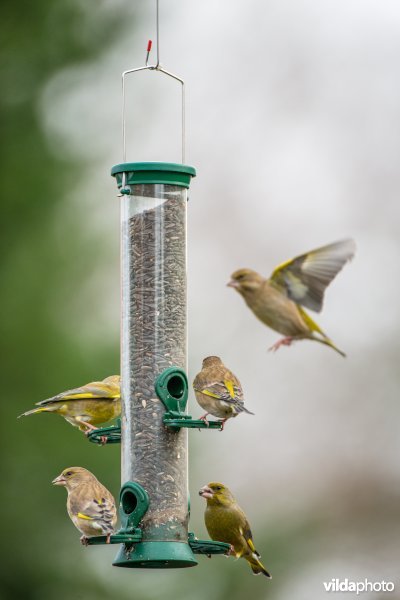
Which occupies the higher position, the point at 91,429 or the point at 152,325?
the point at 152,325

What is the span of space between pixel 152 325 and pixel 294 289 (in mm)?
1606

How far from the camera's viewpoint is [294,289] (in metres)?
14.1

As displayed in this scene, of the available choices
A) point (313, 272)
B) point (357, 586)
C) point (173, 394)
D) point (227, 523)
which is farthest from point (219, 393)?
point (357, 586)

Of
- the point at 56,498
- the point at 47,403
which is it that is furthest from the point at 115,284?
the point at 47,403

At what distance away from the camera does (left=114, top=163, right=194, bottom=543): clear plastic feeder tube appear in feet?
50.1

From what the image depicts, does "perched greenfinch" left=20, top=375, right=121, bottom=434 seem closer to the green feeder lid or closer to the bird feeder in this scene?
the bird feeder

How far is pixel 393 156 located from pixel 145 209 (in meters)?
12.2

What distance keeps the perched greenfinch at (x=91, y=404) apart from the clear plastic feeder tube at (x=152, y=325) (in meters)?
0.58

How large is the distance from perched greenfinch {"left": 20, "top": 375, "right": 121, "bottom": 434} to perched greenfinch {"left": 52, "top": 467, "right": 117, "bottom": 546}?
17.6 inches

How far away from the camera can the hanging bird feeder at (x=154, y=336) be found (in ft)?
50.0

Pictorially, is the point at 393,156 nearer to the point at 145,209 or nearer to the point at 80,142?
the point at 80,142

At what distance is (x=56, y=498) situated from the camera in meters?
24.4

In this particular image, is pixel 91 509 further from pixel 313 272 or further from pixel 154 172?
pixel 313 272

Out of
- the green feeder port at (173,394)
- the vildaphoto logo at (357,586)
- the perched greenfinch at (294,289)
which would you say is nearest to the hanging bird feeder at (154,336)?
the green feeder port at (173,394)
